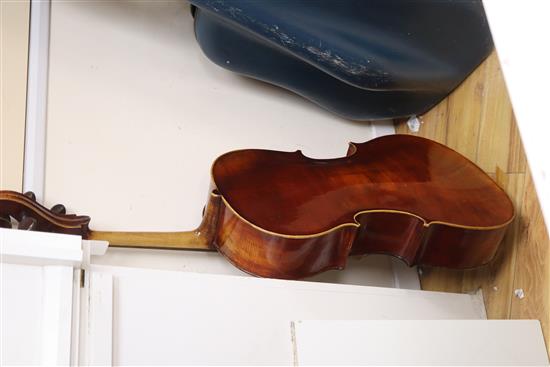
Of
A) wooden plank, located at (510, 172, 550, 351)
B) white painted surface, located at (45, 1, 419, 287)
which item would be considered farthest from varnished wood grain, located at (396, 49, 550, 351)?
white painted surface, located at (45, 1, 419, 287)

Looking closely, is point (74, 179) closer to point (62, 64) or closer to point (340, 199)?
point (62, 64)

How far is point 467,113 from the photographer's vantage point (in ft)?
5.05

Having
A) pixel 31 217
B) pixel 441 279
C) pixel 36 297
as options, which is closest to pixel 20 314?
pixel 36 297

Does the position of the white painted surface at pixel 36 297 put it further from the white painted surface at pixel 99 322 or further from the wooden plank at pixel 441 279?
the wooden plank at pixel 441 279

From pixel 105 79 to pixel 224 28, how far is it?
287 millimetres

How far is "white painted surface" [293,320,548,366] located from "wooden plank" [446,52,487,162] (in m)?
0.45

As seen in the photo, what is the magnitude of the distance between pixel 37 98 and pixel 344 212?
0.68 m

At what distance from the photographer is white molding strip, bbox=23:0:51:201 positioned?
1.28 meters

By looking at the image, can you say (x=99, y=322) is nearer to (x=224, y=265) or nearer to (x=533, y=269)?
(x=224, y=265)

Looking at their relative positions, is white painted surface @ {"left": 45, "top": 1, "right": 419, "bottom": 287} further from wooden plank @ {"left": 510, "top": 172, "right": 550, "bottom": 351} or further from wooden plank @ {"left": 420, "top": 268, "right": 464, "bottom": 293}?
wooden plank @ {"left": 510, "top": 172, "right": 550, "bottom": 351}

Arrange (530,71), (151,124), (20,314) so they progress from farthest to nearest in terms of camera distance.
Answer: (151,124)
(20,314)
(530,71)

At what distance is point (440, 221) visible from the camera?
3.95 feet

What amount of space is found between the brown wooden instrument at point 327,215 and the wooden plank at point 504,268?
10cm

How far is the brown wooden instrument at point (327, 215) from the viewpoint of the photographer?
114 cm
